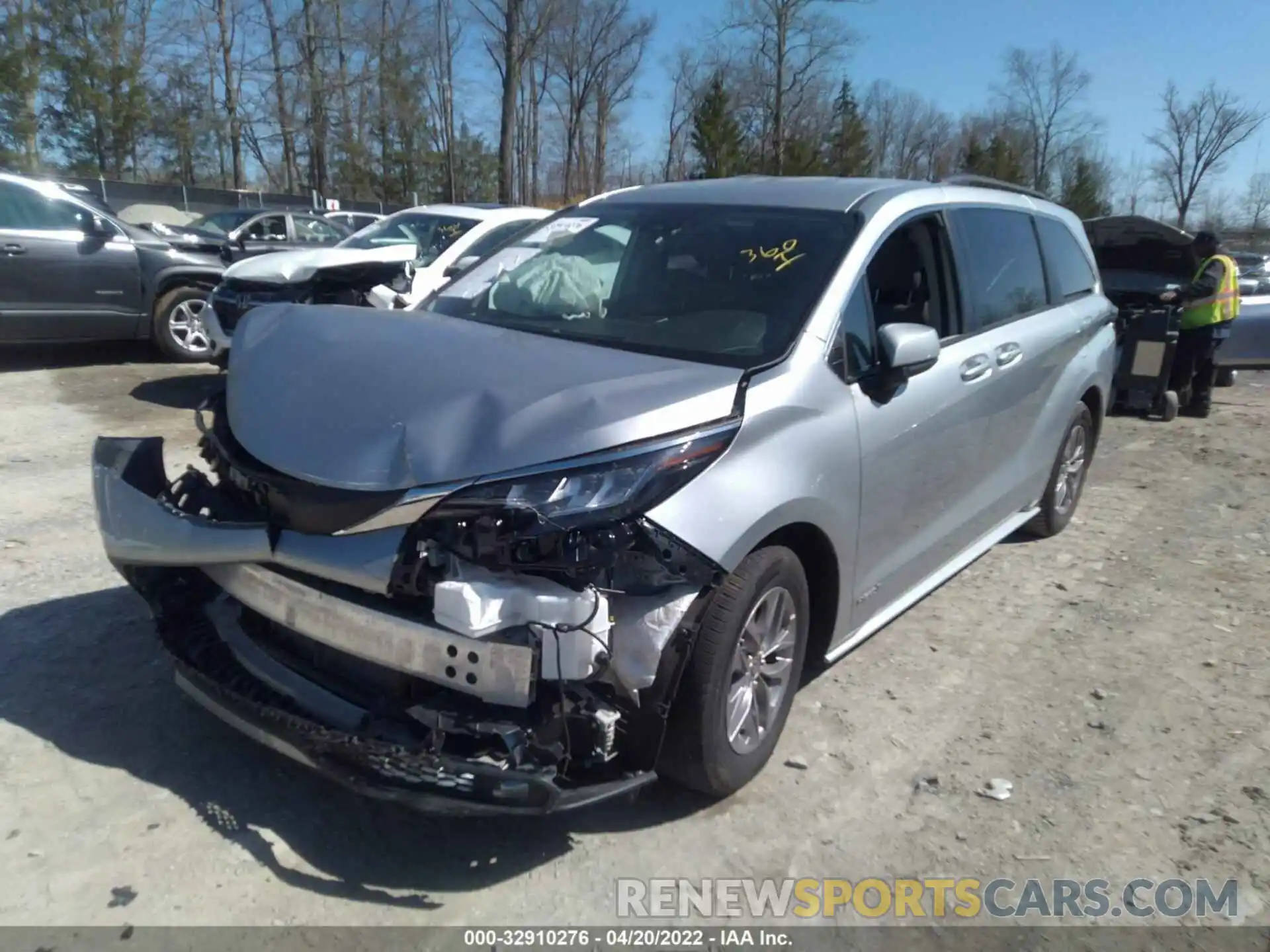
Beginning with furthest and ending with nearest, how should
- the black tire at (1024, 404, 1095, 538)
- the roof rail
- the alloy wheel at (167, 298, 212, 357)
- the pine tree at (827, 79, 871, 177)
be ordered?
1. the pine tree at (827, 79, 871, 177)
2. the alloy wheel at (167, 298, 212, 357)
3. the black tire at (1024, 404, 1095, 538)
4. the roof rail

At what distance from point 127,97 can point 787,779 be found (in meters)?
41.6

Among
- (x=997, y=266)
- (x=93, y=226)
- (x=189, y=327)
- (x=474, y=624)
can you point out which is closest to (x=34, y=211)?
(x=93, y=226)

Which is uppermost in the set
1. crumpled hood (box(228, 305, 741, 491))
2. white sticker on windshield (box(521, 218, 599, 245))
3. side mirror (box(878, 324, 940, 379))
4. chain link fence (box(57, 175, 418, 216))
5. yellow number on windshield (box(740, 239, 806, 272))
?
chain link fence (box(57, 175, 418, 216))

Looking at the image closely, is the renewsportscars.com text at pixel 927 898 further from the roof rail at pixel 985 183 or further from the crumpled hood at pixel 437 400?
the roof rail at pixel 985 183

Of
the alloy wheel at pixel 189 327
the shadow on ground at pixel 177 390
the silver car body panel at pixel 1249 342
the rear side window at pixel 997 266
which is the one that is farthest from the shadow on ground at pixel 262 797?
the silver car body panel at pixel 1249 342

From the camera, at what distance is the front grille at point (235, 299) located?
723cm

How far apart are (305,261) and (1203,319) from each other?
328 inches

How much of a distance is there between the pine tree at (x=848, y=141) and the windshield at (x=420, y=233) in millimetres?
38255

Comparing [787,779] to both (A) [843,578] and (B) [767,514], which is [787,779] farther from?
(B) [767,514]

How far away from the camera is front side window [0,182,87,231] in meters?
9.04

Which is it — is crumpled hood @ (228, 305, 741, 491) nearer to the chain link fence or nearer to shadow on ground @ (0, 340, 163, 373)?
shadow on ground @ (0, 340, 163, 373)

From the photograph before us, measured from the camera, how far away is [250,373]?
3314 mm

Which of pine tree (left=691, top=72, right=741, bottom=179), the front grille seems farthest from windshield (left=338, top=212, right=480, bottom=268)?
pine tree (left=691, top=72, right=741, bottom=179)

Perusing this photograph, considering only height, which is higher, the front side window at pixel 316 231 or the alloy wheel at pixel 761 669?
the front side window at pixel 316 231
